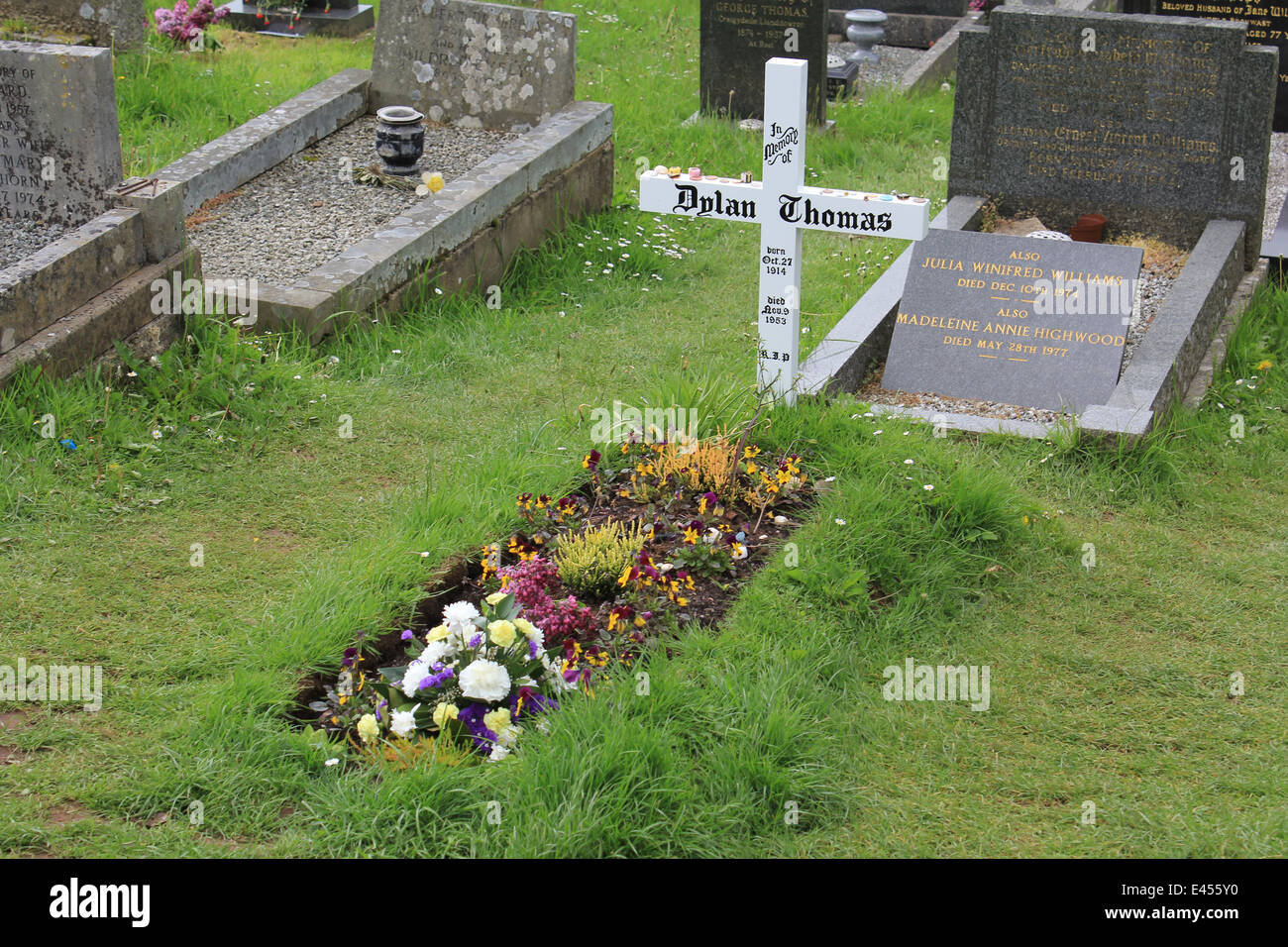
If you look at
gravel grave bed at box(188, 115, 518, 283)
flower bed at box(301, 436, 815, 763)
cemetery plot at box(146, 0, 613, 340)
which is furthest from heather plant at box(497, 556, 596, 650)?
gravel grave bed at box(188, 115, 518, 283)

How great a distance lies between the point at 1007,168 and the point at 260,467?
182 inches

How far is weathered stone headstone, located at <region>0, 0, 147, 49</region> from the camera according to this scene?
33.0ft

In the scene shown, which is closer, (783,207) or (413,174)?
(783,207)

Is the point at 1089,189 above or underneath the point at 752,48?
underneath

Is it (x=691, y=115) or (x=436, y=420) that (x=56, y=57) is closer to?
(x=436, y=420)

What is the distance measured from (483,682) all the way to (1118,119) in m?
5.40

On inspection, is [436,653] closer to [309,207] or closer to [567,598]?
[567,598]

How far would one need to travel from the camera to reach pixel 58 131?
6309 mm

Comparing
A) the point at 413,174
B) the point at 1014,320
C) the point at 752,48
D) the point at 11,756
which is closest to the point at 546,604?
the point at 11,756

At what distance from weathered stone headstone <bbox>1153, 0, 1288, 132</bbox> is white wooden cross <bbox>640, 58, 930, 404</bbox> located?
19.6 feet

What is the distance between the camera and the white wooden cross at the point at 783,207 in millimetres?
5316

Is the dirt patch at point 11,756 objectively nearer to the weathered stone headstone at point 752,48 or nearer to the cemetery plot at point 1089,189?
the cemetery plot at point 1089,189

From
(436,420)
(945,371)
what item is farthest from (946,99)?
(436,420)

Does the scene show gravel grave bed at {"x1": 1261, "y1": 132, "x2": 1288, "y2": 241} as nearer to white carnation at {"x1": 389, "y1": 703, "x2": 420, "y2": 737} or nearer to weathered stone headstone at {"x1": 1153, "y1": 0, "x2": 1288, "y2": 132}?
weathered stone headstone at {"x1": 1153, "y1": 0, "x2": 1288, "y2": 132}
